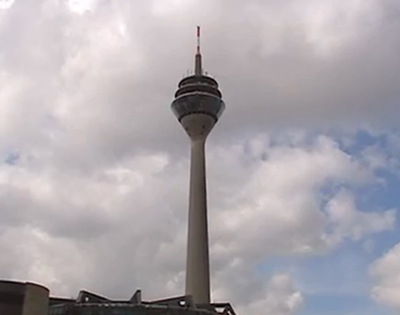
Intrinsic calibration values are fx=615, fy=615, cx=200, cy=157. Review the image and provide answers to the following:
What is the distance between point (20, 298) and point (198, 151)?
7905 centimetres

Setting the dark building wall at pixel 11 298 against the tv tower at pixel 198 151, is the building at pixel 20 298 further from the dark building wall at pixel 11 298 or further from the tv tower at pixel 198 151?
the tv tower at pixel 198 151

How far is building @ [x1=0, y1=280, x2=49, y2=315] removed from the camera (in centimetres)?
6319

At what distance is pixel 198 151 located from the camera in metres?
139

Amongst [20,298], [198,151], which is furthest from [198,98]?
[20,298]

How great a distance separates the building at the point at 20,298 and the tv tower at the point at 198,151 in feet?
208

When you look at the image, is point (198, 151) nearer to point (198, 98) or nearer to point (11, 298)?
point (198, 98)

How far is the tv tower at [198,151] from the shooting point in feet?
425

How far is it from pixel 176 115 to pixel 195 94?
824cm

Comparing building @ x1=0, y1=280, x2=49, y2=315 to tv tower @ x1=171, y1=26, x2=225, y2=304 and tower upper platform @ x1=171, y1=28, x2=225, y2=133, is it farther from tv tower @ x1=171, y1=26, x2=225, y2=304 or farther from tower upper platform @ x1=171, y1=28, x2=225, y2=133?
tower upper platform @ x1=171, y1=28, x2=225, y2=133

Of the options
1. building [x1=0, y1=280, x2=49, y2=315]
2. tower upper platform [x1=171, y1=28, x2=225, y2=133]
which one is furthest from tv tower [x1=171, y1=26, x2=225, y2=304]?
building [x1=0, y1=280, x2=49, y2=315]

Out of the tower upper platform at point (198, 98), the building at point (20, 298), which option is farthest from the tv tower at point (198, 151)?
the building at point (20, 298)

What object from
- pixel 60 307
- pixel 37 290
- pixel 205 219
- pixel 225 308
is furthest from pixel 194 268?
pixel 37 290

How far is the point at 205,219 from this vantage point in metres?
135

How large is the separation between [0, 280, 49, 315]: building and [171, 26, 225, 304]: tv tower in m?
63.5
